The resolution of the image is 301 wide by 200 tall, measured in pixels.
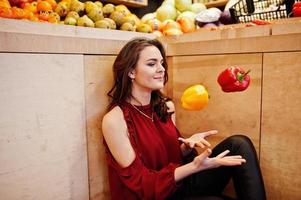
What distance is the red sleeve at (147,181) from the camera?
1.03 metres

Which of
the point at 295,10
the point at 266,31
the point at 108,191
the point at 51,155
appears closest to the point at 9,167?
the point at 51,155

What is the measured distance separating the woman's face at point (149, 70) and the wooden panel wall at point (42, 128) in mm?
242

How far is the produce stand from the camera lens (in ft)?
3.19

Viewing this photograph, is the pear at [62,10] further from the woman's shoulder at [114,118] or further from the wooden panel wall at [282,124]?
the wooden panel wall at [282,124]

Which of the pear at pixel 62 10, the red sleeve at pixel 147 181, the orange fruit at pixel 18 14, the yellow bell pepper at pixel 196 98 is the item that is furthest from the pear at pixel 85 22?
the red sleeve at pixel 147 181

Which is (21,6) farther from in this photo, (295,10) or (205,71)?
(295,10)

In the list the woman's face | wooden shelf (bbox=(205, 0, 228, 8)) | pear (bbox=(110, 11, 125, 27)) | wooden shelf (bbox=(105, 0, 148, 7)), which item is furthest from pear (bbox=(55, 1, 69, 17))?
wooden shelf (bbox=(205, 0, 228, 8))

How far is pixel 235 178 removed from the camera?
45.8 inches

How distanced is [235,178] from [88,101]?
0.71 m

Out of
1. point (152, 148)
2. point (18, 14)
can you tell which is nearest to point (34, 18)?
point (18, 14)

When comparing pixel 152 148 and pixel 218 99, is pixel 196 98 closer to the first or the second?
pixel 218 99

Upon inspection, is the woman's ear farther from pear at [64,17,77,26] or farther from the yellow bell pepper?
pear at [64,17,77,26]

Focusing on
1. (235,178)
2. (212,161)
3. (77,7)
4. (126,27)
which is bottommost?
(235,178)

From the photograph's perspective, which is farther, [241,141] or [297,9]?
[297,9]
